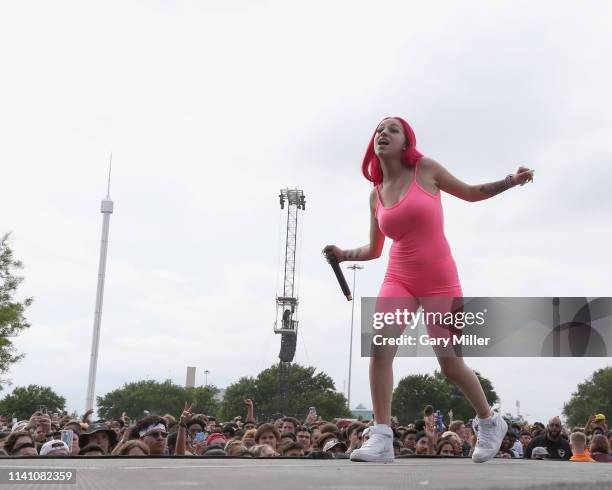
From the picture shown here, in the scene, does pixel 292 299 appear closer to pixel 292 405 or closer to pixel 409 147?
pixel 292 405

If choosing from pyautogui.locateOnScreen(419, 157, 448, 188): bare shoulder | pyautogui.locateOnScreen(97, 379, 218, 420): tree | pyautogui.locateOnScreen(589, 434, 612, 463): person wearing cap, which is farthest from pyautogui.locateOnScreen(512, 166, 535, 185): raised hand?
pyautogui.locateOnScreen(97, 379, 218, 420): tree

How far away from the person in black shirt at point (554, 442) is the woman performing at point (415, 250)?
5.10 meters

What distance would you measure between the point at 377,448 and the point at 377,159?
1.73 m

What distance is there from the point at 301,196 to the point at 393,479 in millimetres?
50038

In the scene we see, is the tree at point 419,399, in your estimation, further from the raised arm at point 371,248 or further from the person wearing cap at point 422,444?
the raised arm at point 371,248

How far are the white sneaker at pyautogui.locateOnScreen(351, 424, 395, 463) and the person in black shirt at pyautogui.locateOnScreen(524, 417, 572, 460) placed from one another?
218 inches

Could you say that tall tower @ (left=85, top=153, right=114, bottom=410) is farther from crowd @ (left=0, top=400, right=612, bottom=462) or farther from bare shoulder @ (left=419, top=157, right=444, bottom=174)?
bare shoulder @ (left=419, top=157, right=444, bottom=174)

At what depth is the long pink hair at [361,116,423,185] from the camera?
4.40m

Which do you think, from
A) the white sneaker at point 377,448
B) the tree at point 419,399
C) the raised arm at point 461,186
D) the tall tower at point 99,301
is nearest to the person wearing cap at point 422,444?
the white sneaker at point 377,448

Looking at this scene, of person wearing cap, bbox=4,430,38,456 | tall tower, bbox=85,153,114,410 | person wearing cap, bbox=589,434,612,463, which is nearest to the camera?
person wearing cap, bbox=4,430,38,456

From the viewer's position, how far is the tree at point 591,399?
65.4 meters

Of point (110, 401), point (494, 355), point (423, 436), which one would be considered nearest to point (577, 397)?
point (110, 401)

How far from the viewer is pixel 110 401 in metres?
85.2

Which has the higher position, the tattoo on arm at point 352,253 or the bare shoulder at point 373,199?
the bare shoulder at point 373,199
